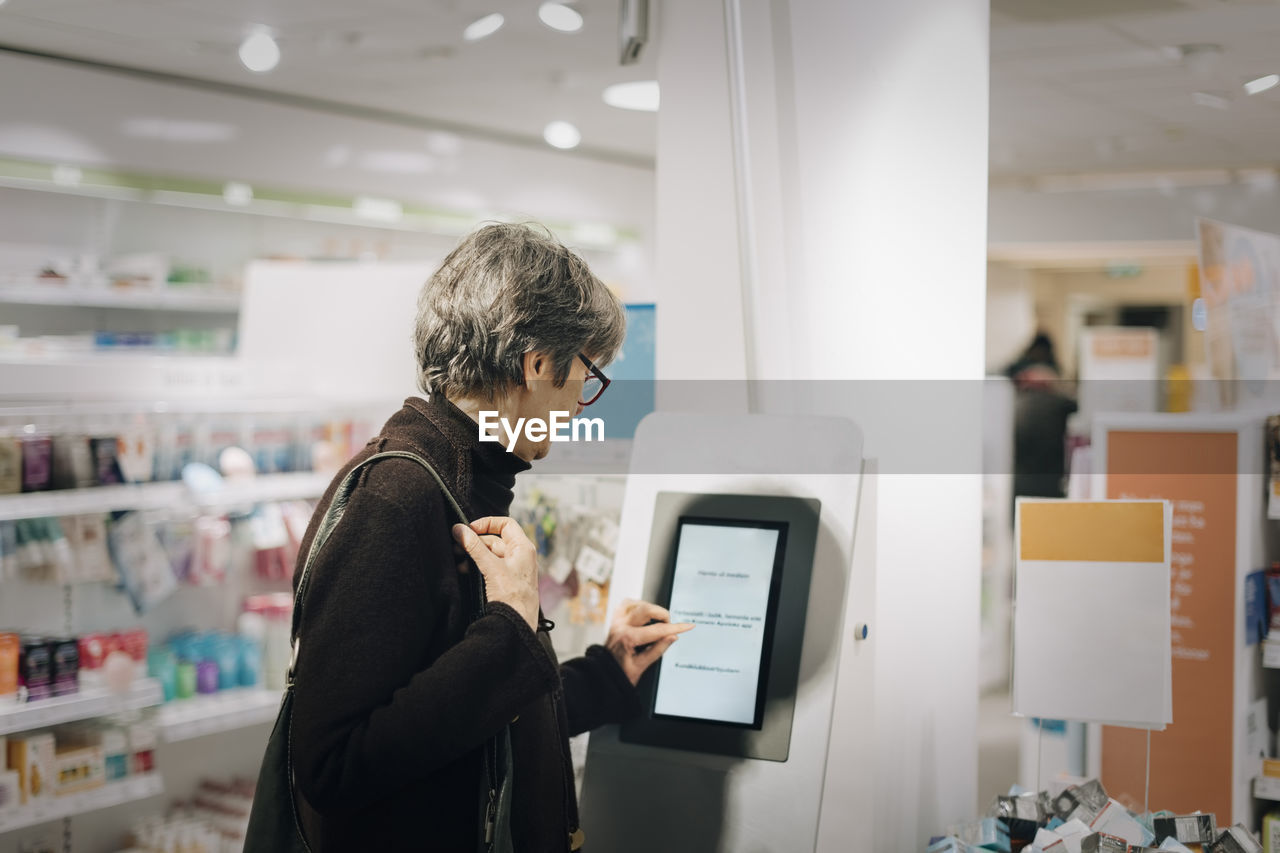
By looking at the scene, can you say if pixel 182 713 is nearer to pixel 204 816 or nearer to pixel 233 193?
pixel 204 816

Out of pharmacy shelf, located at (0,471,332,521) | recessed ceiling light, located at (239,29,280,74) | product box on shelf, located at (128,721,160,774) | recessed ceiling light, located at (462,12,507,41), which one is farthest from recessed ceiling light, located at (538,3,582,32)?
product box on shelf, located at (128,721,160,774)

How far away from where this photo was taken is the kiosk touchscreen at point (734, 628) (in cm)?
197

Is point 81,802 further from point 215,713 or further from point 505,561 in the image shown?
point 505,561

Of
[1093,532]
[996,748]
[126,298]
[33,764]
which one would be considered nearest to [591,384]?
[1093,532]

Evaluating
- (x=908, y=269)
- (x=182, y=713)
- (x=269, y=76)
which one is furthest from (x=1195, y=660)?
(x=269, y=76)

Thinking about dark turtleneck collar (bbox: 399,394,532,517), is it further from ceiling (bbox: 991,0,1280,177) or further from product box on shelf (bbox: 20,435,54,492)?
ceiling (bbox: 991,0,1280,177)

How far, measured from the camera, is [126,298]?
6.24 m

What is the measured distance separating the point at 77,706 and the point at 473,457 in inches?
94.4

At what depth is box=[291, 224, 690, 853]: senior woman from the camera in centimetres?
133

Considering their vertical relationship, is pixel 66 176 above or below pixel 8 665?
above

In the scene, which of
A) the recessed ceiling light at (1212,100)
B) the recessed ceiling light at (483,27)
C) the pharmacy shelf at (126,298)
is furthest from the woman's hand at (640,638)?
the recessed ceiling light at (1212,100)

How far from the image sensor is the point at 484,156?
828 centimetres

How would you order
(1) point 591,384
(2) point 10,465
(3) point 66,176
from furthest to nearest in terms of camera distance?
(3) point 66,176
(2) point 10,465
(1) point 591,384

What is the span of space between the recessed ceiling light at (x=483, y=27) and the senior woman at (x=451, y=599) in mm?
4005
